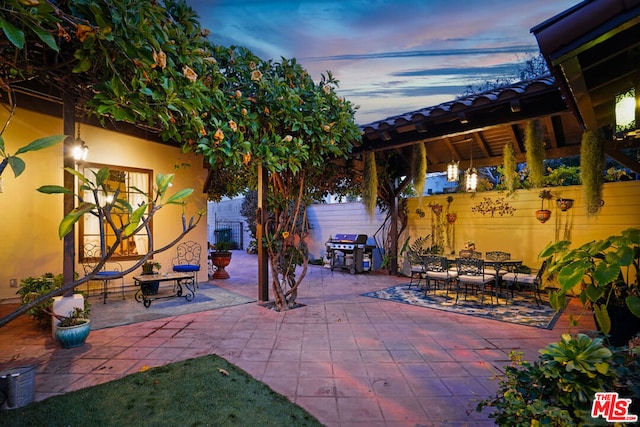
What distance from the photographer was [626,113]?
7.48 feet

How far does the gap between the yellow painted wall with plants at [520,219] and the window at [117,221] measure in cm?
617

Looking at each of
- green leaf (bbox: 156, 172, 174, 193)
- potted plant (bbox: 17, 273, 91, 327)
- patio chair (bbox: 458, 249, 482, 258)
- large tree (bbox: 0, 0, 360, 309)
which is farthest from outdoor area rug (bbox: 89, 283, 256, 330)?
patio chair (bbox: 458, 249, 482, 258)

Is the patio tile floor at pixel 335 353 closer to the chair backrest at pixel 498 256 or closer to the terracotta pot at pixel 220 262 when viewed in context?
the chair backrest at pixel 498 256

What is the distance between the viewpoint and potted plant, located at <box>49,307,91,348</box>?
3.17 metres

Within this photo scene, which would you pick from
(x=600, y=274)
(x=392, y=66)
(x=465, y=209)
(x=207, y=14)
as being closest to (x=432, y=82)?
(x=392, y=66)

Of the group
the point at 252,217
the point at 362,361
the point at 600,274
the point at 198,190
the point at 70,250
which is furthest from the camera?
the point at 252,217

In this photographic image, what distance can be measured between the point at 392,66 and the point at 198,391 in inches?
384

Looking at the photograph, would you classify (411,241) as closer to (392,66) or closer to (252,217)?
(392,66)

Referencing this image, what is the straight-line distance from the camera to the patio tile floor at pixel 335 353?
7.46ft

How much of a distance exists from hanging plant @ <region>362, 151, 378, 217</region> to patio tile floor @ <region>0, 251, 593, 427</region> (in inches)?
98.8

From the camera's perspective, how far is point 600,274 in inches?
79.9

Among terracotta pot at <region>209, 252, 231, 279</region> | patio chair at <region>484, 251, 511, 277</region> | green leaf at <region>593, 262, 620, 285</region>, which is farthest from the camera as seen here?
terracotta pot at <region>209, 252, 231, 279</region>

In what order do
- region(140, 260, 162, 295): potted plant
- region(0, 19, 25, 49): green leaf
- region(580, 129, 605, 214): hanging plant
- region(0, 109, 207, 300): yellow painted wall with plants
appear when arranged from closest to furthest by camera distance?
region(0, 19, 25, 49): green leaf < region(580, 129, 605, 214): hanging plant < region(0, 109, 207, 300): yellow painted wall with plants < region(140, 260, 162, 295): potted plant

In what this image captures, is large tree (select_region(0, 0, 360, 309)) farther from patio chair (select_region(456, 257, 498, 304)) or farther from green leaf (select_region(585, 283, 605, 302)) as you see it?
green leaf (select_region(585, 283, 605, 302))
